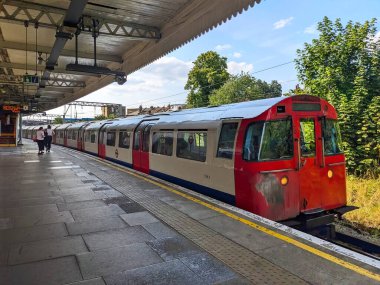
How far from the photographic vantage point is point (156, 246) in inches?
166

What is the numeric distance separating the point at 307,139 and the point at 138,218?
11.9 feet

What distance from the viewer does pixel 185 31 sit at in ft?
30.9

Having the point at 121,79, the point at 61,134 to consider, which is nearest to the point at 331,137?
the point at 121,79

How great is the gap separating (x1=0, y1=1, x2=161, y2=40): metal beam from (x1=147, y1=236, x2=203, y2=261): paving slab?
19.0 feet

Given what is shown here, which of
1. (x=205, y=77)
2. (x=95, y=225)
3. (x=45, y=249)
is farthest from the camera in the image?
(x=205, y=77)

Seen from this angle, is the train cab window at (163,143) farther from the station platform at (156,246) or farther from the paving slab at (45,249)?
the paving slab at (45,249)

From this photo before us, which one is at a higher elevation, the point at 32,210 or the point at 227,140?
the point at 227,140

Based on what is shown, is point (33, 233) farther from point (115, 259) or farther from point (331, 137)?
point (331, 137)

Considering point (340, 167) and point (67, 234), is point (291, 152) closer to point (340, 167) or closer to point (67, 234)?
point (340, 167)

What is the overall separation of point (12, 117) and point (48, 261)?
979 inches

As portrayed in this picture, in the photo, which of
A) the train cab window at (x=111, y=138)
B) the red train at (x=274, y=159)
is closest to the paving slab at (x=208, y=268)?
the red train at (x=274, y=159)

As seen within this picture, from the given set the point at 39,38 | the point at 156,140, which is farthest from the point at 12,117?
the point at 156,140

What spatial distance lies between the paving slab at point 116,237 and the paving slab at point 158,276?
0.86 metres

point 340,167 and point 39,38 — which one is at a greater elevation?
point 39,38
